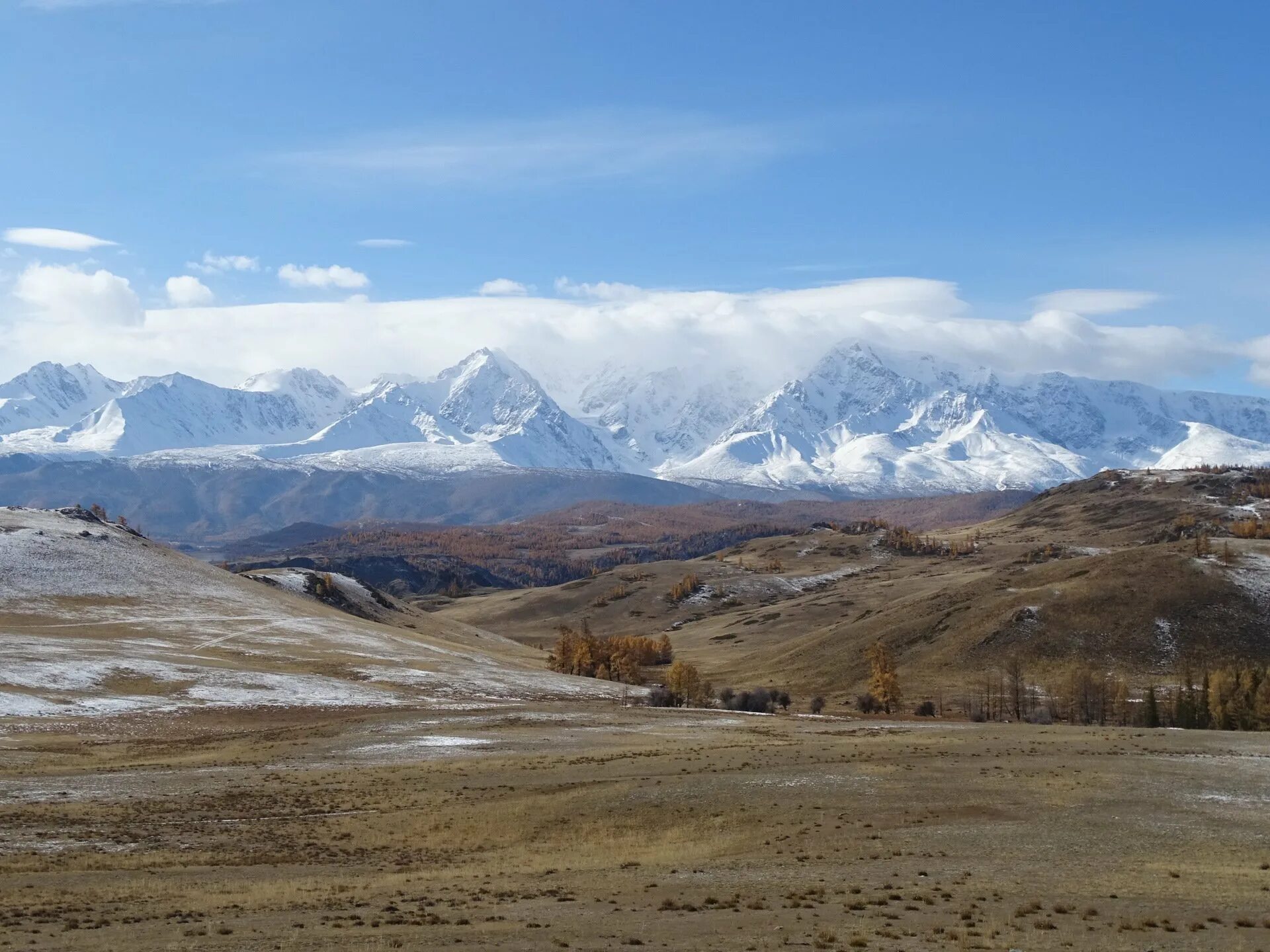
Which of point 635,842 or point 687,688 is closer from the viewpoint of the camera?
point 635,842

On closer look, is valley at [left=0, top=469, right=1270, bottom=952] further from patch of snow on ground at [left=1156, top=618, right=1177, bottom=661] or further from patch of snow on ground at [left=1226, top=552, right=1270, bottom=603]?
patch of snow on ground at [left=1226, top=552, right=1270, bottom=603]

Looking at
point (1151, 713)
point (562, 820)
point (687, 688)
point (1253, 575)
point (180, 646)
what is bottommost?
point (687, 688)

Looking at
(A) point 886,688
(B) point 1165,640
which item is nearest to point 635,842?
(A) point 886,688

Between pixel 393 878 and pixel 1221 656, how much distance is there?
5811 inches

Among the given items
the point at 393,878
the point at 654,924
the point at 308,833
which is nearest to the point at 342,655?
the point at 308,833

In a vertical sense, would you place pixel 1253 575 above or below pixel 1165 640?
above

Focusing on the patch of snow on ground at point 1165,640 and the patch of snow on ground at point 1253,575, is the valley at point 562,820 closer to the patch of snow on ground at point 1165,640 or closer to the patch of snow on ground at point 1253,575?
the patch of snow on ground at point 1165,640

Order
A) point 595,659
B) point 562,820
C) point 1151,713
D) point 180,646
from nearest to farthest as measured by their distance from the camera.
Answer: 1. point 562,820
2. point 1151,713
3. point 180,646
4. point 595,659

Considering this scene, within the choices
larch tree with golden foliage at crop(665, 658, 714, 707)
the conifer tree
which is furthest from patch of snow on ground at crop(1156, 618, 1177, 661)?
larch tree with golden foliage at crop(665, 658, 714, 707)

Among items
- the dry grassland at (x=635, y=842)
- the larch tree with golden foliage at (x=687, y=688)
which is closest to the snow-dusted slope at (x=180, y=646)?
the larch tree with golden foliage at (x=687, y=688)

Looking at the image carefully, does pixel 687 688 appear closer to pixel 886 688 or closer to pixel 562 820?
pixel 886 688

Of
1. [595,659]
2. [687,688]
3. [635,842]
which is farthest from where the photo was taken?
[595,659]

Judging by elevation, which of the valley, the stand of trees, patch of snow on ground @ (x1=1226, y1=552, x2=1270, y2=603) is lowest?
the stand of trees

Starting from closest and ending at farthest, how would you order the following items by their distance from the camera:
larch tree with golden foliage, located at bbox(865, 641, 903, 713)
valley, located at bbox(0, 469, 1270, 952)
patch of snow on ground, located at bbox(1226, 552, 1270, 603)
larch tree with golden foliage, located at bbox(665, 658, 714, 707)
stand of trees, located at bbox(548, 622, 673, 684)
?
valley, located at bbox(0, 469, 1270, 952)
larch tree with golden foliage, located at bbox(665, 658, 714, 707)
larch tree with golden foliage, located at bbox(865, 641, 903, 713)
patch of snow on ground, located at bbox(1226, 552, 1270, 603)
stand of trees, located at bbox(548, 622, 673, 684)
